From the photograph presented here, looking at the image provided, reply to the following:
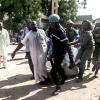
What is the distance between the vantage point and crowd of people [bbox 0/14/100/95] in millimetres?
8586

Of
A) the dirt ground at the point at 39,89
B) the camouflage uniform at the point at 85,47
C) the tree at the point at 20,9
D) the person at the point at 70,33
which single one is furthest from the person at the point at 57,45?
the tree at the point at 20,9

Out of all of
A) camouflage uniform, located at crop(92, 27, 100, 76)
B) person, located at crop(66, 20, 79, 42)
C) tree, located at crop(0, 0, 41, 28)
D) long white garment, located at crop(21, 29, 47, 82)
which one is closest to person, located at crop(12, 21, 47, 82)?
long white garment, located at crop(21, 29, 47, 82)

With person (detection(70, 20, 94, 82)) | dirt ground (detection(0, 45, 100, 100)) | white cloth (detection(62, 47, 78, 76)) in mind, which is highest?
person (detection(70, 20, 94, 82))

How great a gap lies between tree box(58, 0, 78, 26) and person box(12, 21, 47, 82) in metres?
51.4

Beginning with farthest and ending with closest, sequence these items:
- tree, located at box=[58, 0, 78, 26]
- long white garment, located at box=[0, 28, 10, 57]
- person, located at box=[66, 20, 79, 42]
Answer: tree, located at box=[58, 0, 78, 26] → long white garment, located at box=[0, 28, 10, 57] → person, located at box=[66, 20, 79, 42]

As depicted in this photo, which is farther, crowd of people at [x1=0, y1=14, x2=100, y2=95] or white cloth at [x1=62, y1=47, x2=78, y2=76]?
white cloth at [x1=62, y1=47, x2=78, y2=76]

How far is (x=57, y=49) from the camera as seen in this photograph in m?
8.59

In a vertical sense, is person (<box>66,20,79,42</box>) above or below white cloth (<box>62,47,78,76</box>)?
above

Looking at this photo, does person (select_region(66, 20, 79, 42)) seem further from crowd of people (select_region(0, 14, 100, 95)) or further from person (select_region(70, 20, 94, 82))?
person (select_region(70, 20, 94, 82))

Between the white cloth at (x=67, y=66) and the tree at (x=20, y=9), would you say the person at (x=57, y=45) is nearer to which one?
the white cloth at (x=67, y=66)

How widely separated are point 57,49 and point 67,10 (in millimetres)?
54198

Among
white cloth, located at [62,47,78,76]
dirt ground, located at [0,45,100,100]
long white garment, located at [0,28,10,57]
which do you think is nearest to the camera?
dirt ground, located at [0,45,100,100]

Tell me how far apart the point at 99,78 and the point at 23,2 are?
29444 millimetres

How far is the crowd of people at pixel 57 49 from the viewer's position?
859 cm
